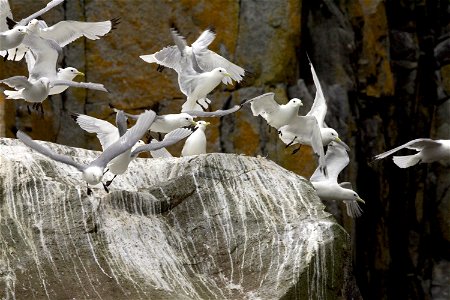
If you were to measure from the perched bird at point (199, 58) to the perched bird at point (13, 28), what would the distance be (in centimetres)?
102

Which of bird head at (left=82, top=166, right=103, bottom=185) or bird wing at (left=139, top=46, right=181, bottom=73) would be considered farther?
bird wing at (left=139, top=46, right=181, bottom=73)

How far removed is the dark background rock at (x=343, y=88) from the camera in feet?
38.0

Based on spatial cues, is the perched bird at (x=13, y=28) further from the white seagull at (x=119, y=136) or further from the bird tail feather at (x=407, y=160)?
the bird tail feather at (x=407, y=160)

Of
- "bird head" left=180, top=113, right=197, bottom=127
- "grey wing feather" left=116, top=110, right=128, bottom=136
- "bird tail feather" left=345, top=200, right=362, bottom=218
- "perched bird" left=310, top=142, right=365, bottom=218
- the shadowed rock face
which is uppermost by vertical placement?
"grey wing feather" left=116, top=110, right=128, bottom=136

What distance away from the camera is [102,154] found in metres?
7.23

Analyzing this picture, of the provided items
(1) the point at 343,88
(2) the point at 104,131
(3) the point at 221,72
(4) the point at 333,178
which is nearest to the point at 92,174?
(2) the point at 104,131

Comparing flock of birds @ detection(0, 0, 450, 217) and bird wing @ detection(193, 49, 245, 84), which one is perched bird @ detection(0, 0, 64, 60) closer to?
flock of birds @ detection(0, 0, 450, 217)

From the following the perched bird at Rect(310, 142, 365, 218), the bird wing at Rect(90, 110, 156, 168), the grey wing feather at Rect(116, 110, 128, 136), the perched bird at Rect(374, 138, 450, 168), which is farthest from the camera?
the perched bird at Rect(310, 142, 365, 218)

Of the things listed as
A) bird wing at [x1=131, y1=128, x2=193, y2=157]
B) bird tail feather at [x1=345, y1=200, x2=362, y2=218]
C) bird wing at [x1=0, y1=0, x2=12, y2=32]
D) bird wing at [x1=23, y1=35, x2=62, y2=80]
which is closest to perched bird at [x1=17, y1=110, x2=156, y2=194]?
bird wing at [x1=131, y1=128, x2=193, y2=157]

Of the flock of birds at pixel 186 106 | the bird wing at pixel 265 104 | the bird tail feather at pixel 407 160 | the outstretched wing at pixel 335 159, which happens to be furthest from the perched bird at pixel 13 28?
the bird tail feather at pixel 407 160

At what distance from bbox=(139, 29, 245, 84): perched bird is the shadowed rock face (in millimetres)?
1854

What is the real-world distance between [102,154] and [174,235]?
2.44 feet

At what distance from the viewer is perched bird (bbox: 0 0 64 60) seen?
335 inches

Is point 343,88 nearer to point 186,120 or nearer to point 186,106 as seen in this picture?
point 186,106
